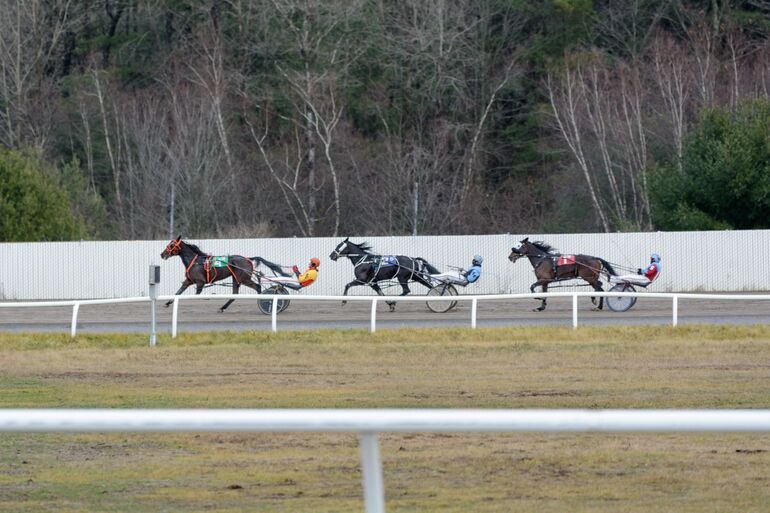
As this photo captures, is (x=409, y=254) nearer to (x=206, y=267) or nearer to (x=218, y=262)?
(x=218, y=262)

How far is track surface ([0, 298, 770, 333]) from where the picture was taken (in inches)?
850

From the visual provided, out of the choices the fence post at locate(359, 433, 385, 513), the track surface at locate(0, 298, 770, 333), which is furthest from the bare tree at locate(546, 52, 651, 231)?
the fence post at locate(359, 433, 385, 513)

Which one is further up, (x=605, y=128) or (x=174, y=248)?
(x=605, y=128)

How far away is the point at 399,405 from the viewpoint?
11.4 m

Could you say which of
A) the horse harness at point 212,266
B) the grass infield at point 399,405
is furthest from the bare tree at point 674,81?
the grass infield at point 399,405

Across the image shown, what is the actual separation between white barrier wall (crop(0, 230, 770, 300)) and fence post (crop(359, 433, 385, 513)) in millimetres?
29755

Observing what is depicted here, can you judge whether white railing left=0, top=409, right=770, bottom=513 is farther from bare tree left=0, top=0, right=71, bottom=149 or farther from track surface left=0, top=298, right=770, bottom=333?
bare tree left=0, top=0, right=71, bottom=149

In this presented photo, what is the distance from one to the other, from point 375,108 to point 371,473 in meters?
45.3

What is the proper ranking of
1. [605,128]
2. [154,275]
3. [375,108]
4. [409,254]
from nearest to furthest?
[154,275] → [409,254] → [605,128] → [375,108]

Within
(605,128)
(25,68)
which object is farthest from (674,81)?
(25,68)

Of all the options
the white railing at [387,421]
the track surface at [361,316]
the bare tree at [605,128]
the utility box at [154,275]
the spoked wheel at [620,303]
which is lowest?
the track surface at [361,316]

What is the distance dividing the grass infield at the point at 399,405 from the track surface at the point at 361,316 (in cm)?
231

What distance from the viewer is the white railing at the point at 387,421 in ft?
10.2

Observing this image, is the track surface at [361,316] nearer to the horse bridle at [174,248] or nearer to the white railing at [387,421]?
the horse bridle at [174,248]
